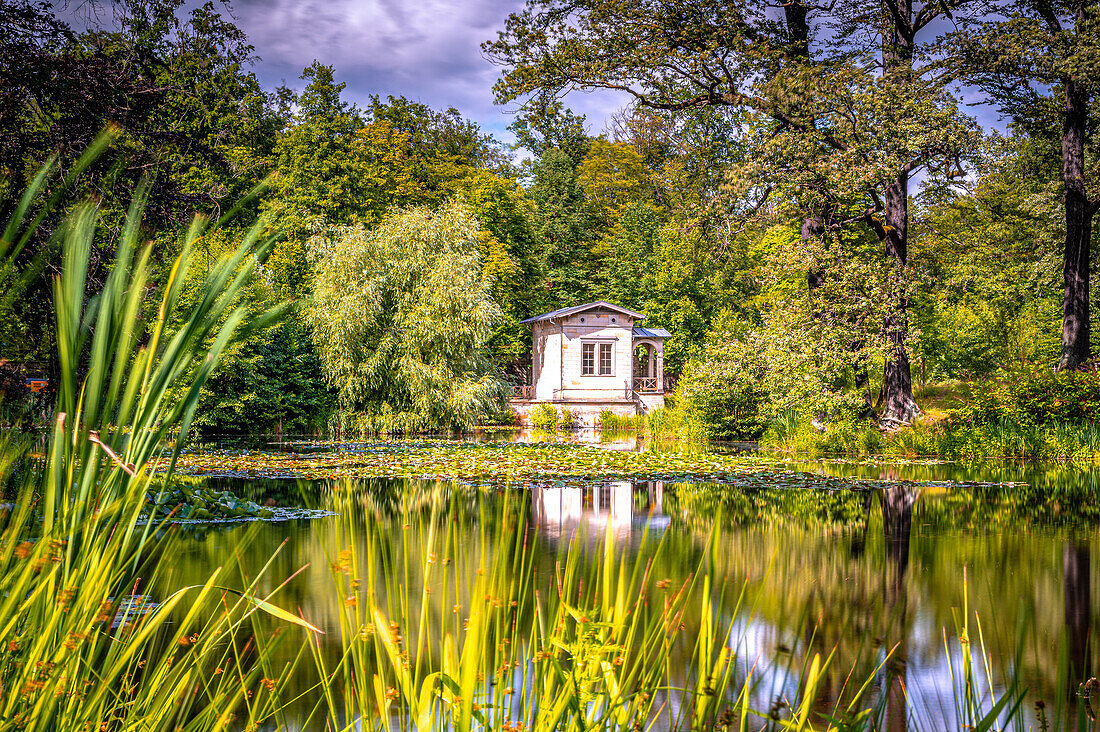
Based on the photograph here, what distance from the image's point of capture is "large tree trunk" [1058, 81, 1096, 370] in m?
17.2

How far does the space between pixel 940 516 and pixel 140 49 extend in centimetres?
922

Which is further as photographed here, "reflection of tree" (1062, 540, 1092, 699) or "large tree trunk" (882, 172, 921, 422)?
"large tree trunk" (882, 172, 921, 422)

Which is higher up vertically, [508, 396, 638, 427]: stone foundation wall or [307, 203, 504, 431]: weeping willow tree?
[307, 203, 504, 431]: weeping willow tree

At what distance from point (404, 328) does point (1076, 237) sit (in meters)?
16.6

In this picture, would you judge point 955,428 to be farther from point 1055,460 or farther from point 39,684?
point 39,684

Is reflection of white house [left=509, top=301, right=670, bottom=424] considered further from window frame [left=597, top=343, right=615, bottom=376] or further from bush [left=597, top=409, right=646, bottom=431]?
bush [left=597, top=409, right=646, bottom=431]

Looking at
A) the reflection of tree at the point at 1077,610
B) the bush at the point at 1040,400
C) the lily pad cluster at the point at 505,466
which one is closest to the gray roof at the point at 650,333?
the lily pad cluster at the point at 505,466

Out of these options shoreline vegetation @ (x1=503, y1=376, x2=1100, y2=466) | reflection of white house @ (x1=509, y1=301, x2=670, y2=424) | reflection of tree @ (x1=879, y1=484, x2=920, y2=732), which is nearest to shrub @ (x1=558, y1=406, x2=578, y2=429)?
reflection of white house @ (x1=509, y1=301, x2=670, y2=424)

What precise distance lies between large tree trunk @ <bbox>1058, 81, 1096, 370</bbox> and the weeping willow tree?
14147mm

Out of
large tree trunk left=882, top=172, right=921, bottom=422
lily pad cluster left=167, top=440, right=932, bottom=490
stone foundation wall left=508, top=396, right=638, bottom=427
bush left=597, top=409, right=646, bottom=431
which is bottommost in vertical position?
lily pad cluster left=167, top=440, right=932, bottom=490

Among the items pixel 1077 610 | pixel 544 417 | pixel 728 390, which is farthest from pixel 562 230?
pixel 1077 610

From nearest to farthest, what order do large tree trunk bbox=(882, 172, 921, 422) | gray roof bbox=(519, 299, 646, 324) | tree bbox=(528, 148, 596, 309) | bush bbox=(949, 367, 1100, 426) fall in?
1. bush bbox=(949, 367, 1100, 426)
2. large tree trunk bbox=(882, 172, 921, 422)
3. gray roof bbox=(519, 299, 646, 324)
4. tree bbox=(528, 148, 596, 309)

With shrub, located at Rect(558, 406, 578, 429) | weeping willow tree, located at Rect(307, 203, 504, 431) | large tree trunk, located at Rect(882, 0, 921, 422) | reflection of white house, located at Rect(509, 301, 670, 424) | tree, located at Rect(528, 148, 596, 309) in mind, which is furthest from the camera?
tree, located at Rect(528, 148, 596, 309)

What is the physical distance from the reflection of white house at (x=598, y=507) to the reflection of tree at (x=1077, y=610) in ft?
10.1
